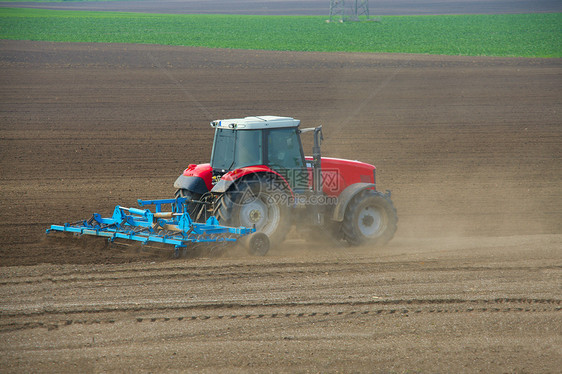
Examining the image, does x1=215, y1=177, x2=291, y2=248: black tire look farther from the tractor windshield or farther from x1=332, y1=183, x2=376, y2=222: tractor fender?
x1=332, y1=183, x2=376, y2=222: tractor fender

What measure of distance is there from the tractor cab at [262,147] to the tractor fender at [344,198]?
2.10 feet

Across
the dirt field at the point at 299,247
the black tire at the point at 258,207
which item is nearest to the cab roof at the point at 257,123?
the black tire at the point at 258,207

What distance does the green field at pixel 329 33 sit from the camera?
45.2 meters

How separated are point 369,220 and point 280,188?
1.81 metres

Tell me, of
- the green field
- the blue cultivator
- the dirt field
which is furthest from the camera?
the green field

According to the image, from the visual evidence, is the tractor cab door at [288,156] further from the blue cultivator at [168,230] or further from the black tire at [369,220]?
the blue cultivator at [168,230]

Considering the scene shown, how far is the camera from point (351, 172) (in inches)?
470

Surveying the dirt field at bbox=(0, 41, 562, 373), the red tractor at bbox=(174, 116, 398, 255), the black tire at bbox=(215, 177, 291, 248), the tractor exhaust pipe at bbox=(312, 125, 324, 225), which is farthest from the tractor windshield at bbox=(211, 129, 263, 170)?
the dirt field at bbox=(0, 41, 562, 373)

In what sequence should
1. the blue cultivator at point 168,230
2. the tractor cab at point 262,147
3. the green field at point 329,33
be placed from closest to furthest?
the blue cultivator at point 168,230
the tractor cab at point 262,147
the green field at point 329,33

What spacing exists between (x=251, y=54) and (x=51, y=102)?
639 inches

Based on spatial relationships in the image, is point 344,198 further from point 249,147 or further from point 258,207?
point 249,147

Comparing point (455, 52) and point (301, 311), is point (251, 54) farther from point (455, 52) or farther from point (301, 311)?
point (301, 311)

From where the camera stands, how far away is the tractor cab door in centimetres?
1091

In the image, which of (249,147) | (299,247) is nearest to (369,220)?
(299,247)
